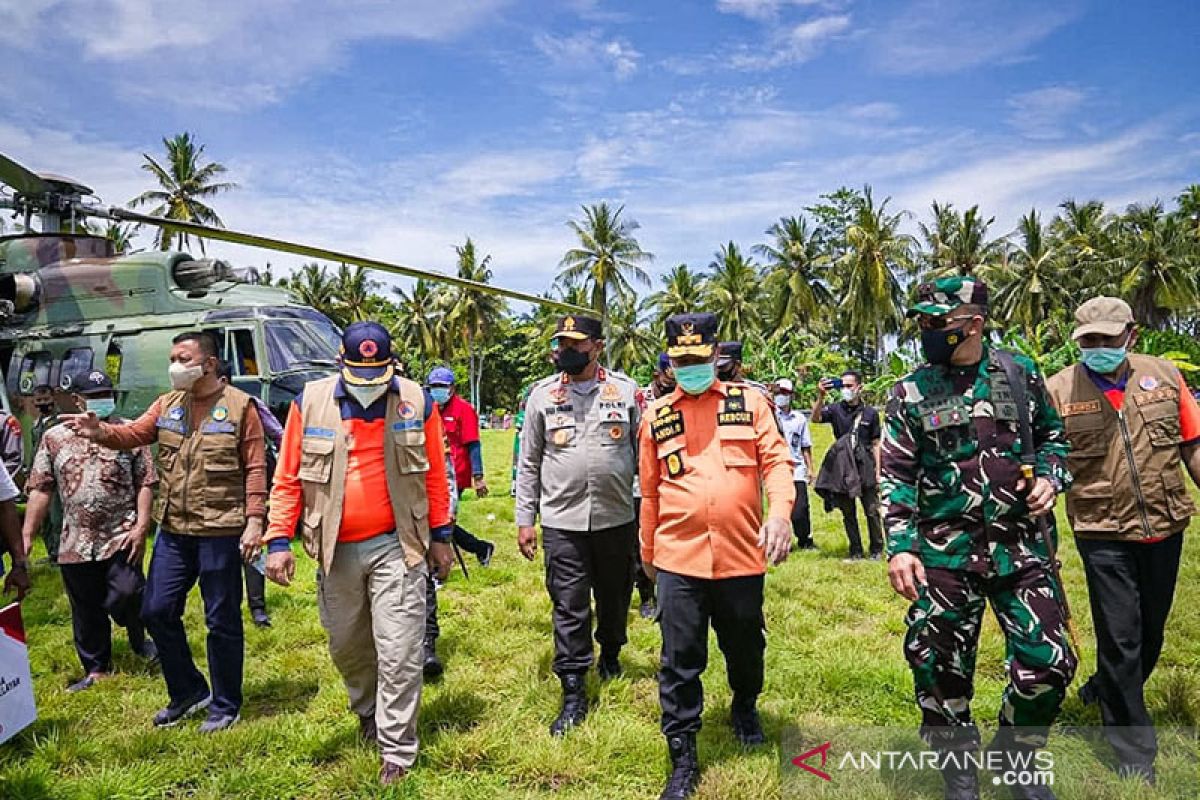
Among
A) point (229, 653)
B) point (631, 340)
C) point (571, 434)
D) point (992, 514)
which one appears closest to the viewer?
point (992, 514)

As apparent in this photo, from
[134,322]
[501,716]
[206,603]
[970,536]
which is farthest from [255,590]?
[970,536]

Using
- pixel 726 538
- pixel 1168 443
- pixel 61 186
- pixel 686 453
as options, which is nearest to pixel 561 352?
pixel 686 453

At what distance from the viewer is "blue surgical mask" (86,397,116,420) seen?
4.92m

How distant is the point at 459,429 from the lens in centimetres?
705

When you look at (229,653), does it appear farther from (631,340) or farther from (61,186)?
(631,340)

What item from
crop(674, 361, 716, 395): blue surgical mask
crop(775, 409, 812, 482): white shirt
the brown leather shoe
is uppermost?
crop(674, 361, 716, 395): blue surgical mask

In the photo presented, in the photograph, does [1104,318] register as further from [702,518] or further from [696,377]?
[702,518]

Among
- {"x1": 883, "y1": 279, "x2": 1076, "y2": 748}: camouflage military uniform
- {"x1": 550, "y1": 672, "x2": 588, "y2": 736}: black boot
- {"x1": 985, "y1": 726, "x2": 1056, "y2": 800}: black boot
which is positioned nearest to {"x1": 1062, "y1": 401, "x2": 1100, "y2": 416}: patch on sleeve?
{"x1": 883, "y1": 279, "x2": 1076, "y2": 748}: camouflage military uniform

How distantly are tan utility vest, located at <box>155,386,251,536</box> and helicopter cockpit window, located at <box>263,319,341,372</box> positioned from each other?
5.30 m

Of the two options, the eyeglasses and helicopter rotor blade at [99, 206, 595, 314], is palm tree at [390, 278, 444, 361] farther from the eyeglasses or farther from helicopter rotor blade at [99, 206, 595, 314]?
the eyeglasses

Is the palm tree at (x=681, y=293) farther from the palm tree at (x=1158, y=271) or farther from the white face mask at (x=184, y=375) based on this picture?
the white face mask at (x=184, y=375)

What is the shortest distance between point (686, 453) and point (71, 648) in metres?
5.13

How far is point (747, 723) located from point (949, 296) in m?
2.35

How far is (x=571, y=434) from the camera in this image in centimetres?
471
